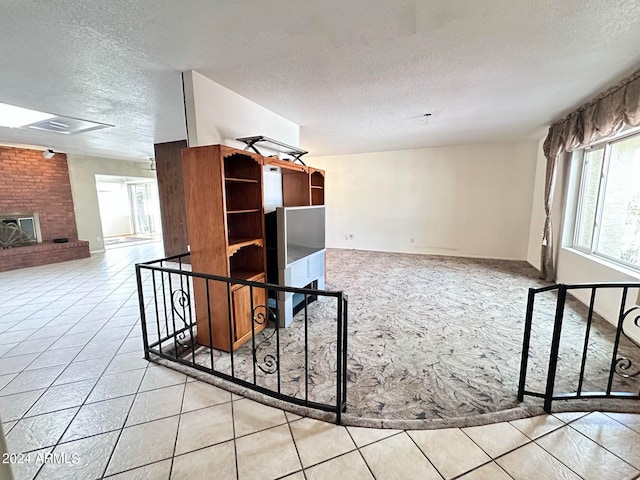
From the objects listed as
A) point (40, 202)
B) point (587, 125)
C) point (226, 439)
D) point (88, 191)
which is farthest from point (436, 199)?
point (40, 202)

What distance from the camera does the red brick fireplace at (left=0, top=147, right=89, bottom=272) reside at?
18.5ft

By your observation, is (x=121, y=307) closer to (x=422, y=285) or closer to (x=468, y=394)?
(x=468, y=394)

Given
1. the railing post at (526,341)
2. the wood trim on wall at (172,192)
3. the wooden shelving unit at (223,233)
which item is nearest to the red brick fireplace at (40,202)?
the wood trim on wall at (172,192)

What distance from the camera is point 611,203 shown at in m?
3.43

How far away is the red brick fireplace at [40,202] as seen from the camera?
5.62 meters

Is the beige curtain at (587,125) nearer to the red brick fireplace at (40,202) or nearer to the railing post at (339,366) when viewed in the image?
the railing post at (339,366)

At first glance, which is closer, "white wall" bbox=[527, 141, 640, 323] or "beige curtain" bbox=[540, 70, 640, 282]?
"beige curtain" bbox=[540, 70, 640, 282]

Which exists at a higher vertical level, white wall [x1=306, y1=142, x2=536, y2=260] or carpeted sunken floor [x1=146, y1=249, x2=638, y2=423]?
white wall [x1=306, y1=142, x2=536, y2=260]

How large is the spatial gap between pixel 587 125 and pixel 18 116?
24.8 feet

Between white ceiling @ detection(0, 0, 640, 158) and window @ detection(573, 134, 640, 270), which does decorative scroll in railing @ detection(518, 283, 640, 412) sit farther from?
white ceiling @ detection(0, 0, 640, 158)

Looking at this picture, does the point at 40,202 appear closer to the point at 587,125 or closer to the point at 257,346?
the point at 257,346

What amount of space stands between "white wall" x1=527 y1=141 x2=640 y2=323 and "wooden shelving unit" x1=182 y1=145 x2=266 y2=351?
3.88 meters

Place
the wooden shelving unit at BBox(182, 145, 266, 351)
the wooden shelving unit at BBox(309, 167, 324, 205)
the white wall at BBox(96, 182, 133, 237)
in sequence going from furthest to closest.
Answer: the white wall at BBox(96, 182, 133, 237) → the wooden shelving unit at BBox(309, 167, 324, 205) → the wooden shelving unit at BBox(182, 145, 266, 351)

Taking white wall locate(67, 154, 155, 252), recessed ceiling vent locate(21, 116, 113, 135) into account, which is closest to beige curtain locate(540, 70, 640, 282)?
recessed ceiling vent locate(21, 116, 113, 135)
